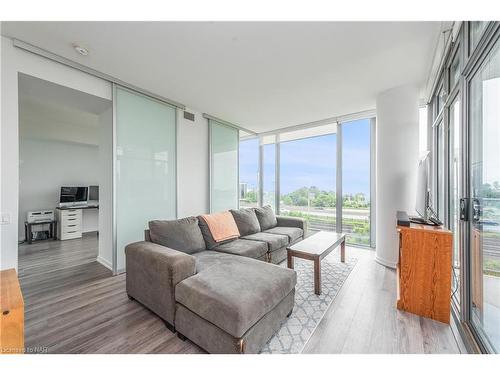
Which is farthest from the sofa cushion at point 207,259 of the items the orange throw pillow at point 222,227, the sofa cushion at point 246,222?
the sofa cushion at point 246,222

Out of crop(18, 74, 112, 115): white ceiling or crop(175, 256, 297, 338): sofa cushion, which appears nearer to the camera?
crop(175, 256, 297, 338): sofa cushion

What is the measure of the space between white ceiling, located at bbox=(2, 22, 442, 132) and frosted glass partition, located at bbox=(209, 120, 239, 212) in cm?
106

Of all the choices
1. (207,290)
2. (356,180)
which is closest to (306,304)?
(207,290)

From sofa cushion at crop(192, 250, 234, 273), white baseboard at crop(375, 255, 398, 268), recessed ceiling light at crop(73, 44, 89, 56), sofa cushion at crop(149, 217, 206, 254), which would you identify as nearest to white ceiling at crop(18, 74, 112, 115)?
recessed ceiling light at crop(73, 44, 89, 56)

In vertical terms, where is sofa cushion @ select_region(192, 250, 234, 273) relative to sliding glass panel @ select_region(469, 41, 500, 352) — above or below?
below

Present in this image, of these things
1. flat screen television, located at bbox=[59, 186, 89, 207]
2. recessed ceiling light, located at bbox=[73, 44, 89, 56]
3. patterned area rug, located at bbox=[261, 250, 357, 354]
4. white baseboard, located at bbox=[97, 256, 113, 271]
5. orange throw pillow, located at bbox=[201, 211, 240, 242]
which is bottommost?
patterned area rug, located at bbox=[261, 250, 357, 354]

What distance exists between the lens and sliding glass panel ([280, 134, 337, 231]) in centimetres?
455

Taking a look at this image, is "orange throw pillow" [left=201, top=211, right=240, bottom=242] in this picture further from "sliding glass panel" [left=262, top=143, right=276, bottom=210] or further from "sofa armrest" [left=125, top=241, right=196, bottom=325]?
"sliding glass panel" [left=262, top=143, right=276, bottom=210]

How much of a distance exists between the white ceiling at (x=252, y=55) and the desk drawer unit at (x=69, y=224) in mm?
3861

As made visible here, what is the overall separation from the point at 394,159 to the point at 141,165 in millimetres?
3733

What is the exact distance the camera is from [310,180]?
4.89m

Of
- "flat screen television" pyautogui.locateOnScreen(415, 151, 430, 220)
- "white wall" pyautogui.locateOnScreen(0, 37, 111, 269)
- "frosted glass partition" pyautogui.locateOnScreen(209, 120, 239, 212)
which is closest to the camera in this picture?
"white wall" pyautogui.locateOnScreen(0, 37, 111, 269)
